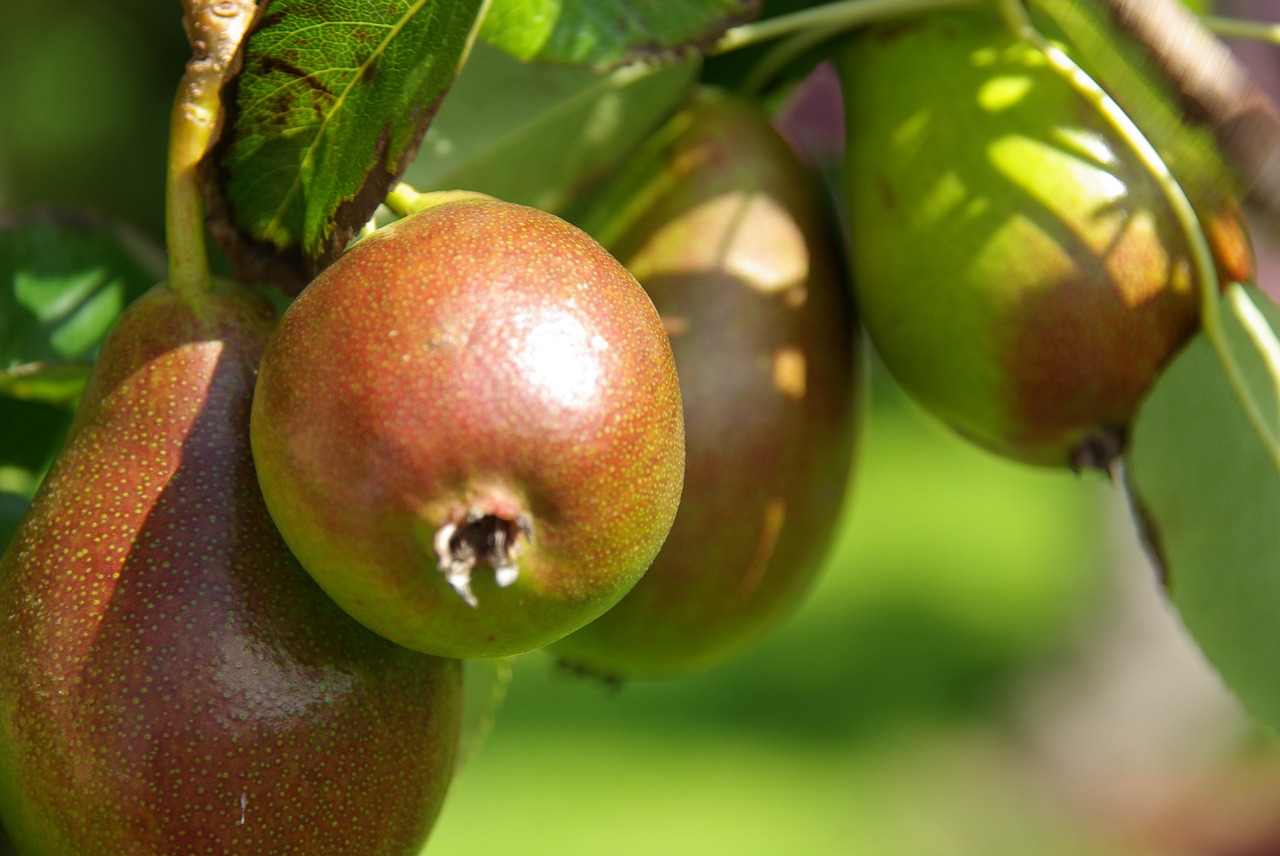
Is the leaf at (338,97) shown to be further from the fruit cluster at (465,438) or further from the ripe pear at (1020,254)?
the ripe pear at (1020,254)

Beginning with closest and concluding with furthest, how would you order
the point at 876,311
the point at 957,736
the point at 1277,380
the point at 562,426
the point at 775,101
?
1. the point at 562,426
2. the point at 1277,380
3. the point at 876,311
4. the point at 775,101
5. the point at 957,736

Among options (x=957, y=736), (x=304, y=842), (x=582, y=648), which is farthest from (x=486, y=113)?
(x=957, y=736)

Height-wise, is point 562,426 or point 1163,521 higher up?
point 562,426

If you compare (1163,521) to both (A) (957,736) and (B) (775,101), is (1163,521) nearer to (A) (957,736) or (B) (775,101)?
(B) (775,101)

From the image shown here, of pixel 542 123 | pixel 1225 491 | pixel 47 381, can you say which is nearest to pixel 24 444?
pixel 47 381

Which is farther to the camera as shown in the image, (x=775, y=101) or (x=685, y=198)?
(x=775, y=101)

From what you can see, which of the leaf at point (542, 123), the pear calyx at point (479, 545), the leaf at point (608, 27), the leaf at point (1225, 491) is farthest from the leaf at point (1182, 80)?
the pear calyx at point (479, 545)
